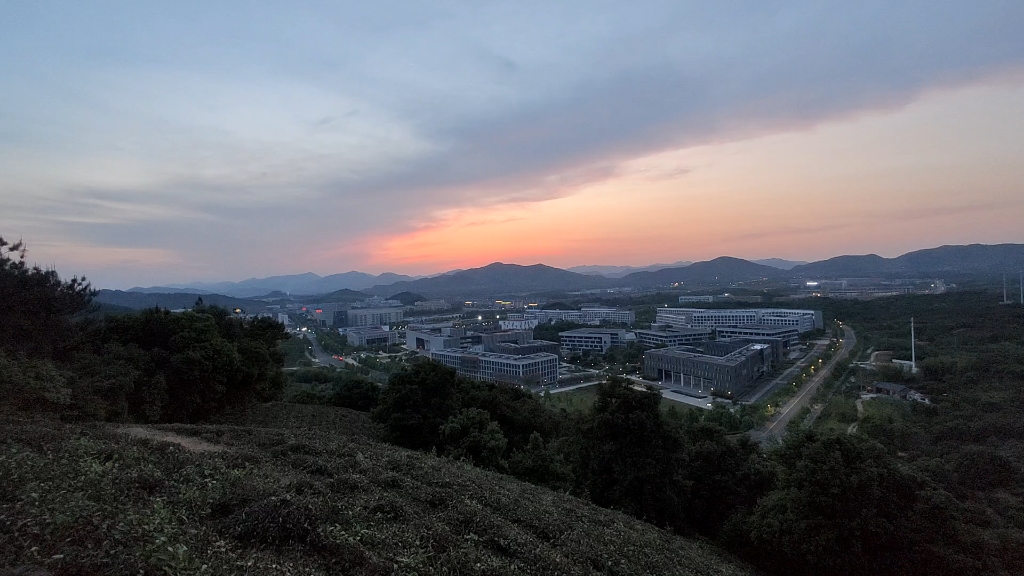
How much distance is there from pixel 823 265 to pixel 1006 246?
48.4 m

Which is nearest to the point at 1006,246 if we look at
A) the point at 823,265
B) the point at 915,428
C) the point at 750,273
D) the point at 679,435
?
the point at 823,265

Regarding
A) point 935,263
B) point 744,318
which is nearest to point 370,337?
point 744,318

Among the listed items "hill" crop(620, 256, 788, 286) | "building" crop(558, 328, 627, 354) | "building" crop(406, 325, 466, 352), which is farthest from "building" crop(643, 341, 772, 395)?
"hill" crop(620, 256, 788, 286)

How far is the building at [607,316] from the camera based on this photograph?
69.5m

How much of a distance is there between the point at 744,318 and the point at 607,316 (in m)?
19.0

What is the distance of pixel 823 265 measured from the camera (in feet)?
520

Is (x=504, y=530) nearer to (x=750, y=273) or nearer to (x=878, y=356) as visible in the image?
(x=878, y=356)

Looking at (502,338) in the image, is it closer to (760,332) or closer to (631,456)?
(760,332)

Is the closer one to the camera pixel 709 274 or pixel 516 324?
pixel 516 324

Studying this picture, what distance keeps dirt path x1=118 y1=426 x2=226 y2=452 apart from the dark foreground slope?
3 centimetres

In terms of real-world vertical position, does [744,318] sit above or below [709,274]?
below

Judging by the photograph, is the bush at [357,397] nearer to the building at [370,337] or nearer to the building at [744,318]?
the building at [370,337]

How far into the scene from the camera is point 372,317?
7994cm

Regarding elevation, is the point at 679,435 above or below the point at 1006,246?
below
